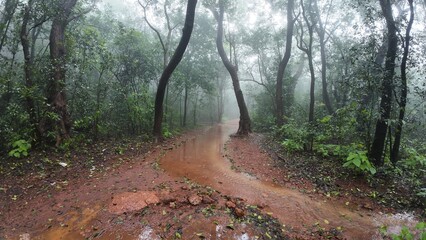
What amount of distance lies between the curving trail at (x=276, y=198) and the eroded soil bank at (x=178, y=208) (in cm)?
2

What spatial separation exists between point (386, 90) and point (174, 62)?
7892 millimetres

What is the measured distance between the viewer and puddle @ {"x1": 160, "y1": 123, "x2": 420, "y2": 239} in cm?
491

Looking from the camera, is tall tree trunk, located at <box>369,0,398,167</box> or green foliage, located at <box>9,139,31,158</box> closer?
tall tree trunk, located at <box>369,0,398,167</box>

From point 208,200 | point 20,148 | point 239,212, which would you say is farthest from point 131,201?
point 20,148

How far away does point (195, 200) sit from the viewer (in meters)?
5.23

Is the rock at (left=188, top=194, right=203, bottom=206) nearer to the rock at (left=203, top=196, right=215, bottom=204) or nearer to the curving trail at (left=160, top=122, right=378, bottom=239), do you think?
the rock at (left=203, top=196, right=215, bottom=204)

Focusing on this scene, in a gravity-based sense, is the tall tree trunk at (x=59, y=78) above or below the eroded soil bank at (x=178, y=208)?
above

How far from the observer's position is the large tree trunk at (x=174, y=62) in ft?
31.4

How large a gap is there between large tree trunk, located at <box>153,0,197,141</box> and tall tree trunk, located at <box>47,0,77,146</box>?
151 inches

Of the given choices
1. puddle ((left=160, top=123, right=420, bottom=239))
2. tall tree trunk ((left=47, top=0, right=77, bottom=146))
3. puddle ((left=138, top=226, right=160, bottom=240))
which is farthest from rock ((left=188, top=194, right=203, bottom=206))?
tall tree trunk ((left=47, top=0, right=77, bottom=146))

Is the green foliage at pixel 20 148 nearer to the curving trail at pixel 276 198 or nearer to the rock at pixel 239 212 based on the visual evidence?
the curving trail at pixel 276 198

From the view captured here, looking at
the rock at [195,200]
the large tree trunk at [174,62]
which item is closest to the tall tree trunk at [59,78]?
the large tree trunk at [174,62]

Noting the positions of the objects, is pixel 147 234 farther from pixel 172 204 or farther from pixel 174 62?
pixel 174 62

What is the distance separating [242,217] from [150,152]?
609 cm
